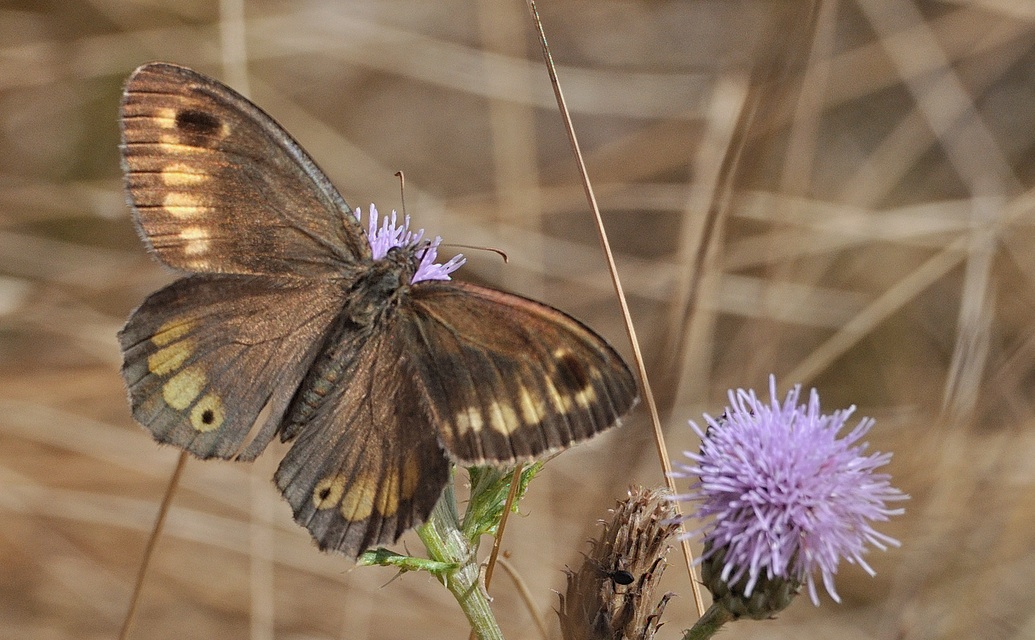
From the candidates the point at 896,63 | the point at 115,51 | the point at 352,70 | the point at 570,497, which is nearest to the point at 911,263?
the point at 896,63

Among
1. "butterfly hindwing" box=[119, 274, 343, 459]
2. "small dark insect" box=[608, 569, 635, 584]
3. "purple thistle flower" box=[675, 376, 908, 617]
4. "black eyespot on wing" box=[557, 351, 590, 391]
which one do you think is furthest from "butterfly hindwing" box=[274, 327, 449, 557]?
"purple thistle flower" box=[675, 376, 908, 617]

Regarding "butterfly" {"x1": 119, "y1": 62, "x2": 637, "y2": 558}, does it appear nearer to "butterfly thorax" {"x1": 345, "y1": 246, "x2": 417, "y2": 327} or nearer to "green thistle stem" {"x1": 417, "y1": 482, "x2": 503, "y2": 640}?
"butterfly thorax" {"x1": 345, "y1": 246, "x2": 417, "y2": 327}

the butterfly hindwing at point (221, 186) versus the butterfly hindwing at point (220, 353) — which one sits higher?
the butterfly hindwing at point (221, 186)

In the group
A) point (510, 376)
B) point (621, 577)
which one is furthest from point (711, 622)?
point (510, 376)

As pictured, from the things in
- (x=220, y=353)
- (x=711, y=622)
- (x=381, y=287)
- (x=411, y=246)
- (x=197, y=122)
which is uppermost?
(x=197, y=122)

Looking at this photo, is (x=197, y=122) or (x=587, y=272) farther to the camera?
(x=587, y=272)

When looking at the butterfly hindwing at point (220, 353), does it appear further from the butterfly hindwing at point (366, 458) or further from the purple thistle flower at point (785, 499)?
the purple thistle flower at point (785, 499)

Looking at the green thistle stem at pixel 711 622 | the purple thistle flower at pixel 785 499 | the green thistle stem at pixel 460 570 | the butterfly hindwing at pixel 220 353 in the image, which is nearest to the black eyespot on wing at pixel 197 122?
the butterfly hindwing at pixel 220 353

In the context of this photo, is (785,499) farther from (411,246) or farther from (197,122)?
(197,122)
